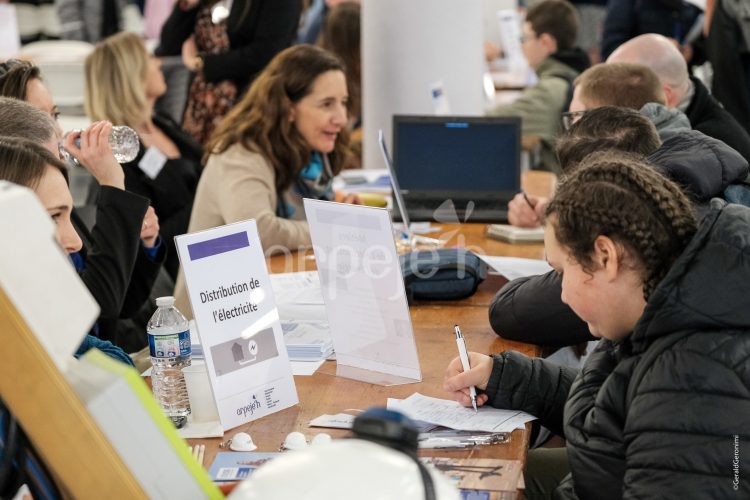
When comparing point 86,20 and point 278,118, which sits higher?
point 278,118

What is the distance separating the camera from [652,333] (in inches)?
61.8

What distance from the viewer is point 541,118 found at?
5.56 meters

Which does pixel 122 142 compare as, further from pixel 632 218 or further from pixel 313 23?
pixel 313 23

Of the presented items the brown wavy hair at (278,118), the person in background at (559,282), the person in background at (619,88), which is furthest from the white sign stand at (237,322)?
the brown wavy hair at (278,118)

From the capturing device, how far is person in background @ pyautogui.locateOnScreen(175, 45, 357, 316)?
11.4 feet

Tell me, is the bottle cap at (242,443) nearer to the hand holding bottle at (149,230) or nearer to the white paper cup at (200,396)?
the white paper cup at (200,396)

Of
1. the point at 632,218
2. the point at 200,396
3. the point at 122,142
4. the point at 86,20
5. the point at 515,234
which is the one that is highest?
Result: the point at 632,218

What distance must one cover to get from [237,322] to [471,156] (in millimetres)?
2176

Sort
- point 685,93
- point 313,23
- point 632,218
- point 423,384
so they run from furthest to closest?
point 313,23
point 685,93
point 423,384
point 632,218

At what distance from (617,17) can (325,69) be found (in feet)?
10.5

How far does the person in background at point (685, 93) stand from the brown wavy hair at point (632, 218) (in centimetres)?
218

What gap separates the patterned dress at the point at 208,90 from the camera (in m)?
5.37

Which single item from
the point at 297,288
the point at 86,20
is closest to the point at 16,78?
the point at 297,288

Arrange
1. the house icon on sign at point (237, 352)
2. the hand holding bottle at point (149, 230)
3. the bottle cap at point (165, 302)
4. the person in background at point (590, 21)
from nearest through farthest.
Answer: the house icon on sign at point (237, 352) → the bottle cap at point (165, 302) → the hand holding bottle at point (149, 230) → the person in background at point (590, 21)
